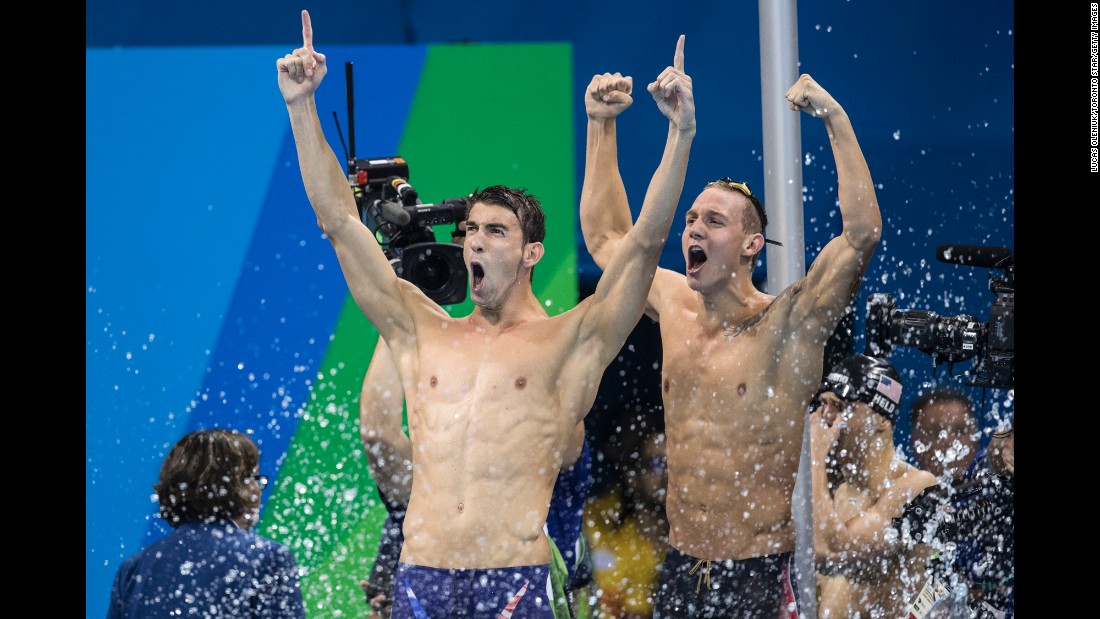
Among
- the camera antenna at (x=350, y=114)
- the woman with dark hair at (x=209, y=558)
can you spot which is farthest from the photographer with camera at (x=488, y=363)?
the camera antenna at (x=350, y=114)

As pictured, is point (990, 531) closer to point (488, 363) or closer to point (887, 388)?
point (887, 388)

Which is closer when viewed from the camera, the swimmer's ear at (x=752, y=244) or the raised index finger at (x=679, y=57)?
the raised index finger at (x=679, y=57)

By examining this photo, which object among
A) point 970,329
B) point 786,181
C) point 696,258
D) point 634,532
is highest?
point 786,181

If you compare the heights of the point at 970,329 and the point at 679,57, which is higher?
the point at 679,57

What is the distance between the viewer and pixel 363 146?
20.3ft

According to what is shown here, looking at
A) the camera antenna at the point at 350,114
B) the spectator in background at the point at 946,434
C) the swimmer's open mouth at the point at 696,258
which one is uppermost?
the camera antenna at the point at 350,114

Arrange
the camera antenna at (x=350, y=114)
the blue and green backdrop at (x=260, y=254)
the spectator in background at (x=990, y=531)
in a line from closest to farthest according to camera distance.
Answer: the spectator in background at (x=990, y=531), the camera antenna at (x=350, y=114), the blue and green backdrop at (x=260, y=254)

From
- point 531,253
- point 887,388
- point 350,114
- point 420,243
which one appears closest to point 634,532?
point 887,388

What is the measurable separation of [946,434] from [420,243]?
2.26 metres

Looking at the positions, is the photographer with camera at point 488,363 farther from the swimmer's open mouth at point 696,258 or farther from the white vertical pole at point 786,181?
the white vertical pole at point 786,181

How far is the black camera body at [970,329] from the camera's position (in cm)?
456

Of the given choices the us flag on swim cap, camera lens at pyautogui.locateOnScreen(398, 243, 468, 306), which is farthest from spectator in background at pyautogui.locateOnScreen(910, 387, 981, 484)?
camera lens at pyautogui.locateOnScreen(398, 243, 468, 306)

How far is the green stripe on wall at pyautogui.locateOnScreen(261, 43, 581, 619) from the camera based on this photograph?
6.20 meters

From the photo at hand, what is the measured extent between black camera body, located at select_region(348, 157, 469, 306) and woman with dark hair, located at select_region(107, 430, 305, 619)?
107cm
